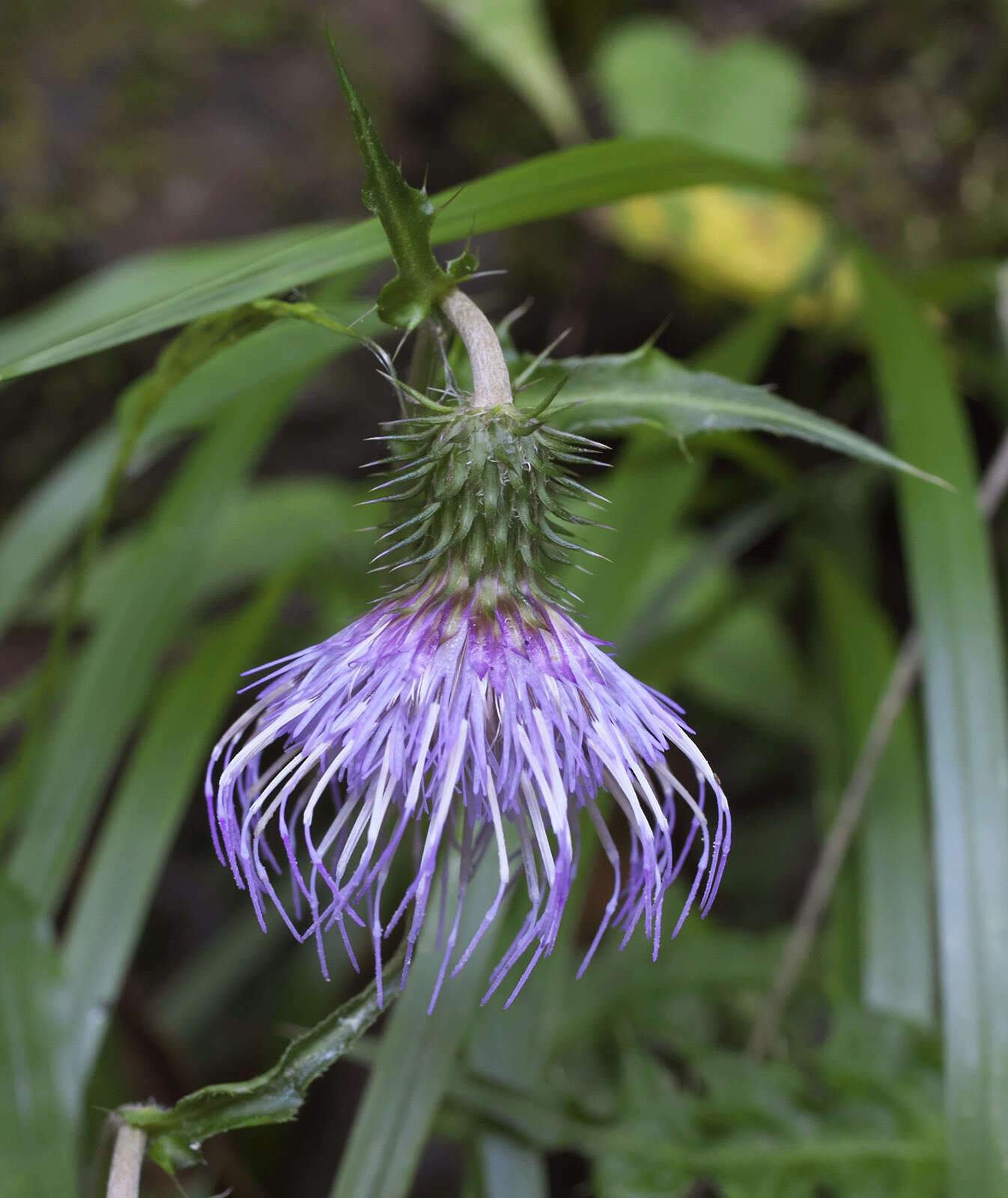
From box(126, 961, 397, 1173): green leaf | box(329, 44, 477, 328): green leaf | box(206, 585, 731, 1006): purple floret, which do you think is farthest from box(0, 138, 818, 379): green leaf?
box(126, 961, 397, 1173): green leaf

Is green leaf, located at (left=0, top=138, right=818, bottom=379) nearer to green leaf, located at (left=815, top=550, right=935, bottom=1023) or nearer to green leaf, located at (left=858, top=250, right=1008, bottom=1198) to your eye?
green leaf, located at (left=858, top=250, right=1008, bottom=1198)

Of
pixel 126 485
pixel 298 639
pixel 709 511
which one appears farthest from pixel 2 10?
pixel 709 511

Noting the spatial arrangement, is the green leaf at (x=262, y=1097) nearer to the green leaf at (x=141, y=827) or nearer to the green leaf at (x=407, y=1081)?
the green leaf at (x=407, y=1081)

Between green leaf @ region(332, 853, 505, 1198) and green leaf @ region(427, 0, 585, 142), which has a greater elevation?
green leaf @ region(427, 0, 585, 142)

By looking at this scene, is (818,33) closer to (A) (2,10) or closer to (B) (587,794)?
(A) (2,10)

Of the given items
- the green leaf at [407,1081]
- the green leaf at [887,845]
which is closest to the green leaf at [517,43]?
the green leaf at [887,845]
